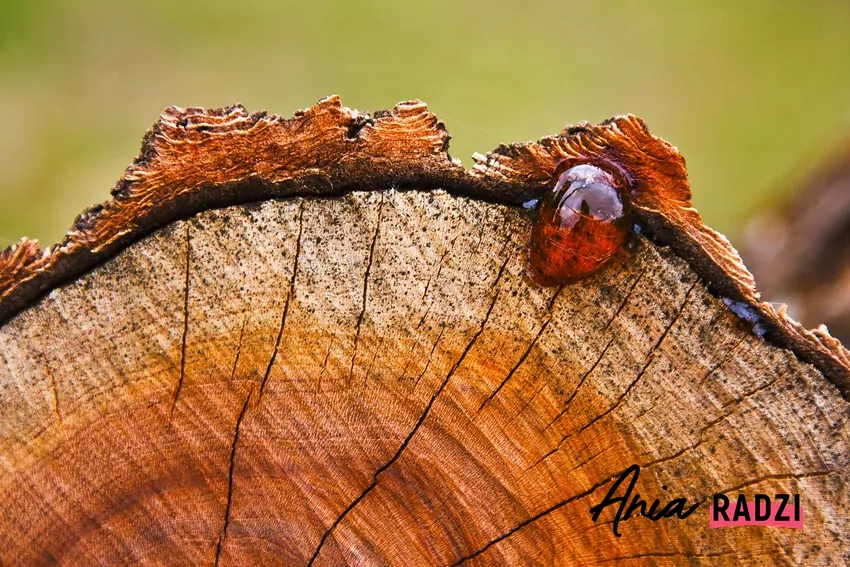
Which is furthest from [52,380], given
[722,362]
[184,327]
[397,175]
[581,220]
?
[722,362]

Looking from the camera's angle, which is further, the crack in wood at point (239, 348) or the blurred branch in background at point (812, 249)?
the blurred branch in background at point (812, 249)

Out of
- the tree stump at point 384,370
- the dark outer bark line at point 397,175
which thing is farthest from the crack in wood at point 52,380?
the dark outer bark line at point 397,175

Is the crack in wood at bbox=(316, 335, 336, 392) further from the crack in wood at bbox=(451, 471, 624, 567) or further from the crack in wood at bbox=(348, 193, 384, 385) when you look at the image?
the crack in wood at bbox=(451, 471, 624, 567)

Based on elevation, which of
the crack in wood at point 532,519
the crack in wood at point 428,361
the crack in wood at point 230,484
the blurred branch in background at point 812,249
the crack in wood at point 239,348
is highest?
the blurred branch in background at point 812,249

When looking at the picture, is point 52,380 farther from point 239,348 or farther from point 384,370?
point 384,370

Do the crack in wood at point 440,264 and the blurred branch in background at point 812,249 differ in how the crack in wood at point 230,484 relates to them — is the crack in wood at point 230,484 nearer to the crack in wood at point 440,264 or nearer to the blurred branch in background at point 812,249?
the crack in wood at point 440,264

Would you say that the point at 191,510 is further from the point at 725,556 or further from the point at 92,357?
the point at 725,556
